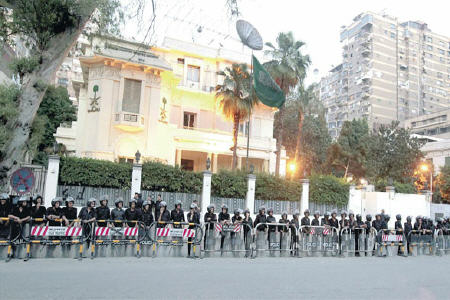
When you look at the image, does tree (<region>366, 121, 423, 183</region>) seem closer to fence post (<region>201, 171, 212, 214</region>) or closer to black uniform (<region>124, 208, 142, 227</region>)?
fence post (<region>201, 171, 212, 214</region>)

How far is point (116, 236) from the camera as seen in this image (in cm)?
1091

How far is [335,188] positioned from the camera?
2481 cm

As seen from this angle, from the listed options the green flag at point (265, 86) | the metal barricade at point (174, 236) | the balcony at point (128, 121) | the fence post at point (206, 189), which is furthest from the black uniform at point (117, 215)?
the balcony at point (128, 121)

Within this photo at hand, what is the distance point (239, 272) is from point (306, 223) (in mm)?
5470

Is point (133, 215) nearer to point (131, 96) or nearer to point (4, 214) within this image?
point (4, 214)

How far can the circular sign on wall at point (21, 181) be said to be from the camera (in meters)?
11.2

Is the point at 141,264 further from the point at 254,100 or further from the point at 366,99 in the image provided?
the point at 366,99

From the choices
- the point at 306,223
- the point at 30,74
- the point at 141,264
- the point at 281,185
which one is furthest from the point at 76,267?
the point at 281,185

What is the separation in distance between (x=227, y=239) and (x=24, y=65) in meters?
7.99

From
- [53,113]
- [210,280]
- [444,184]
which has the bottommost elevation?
[210,280]

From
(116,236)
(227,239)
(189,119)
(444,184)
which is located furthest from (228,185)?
(444,184)

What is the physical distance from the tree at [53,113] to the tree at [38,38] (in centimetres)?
1326

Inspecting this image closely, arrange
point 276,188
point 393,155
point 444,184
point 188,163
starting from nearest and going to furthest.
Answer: point 276,188 → point 188,163 → point 393,155 → point 444,184

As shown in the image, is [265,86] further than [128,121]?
No
